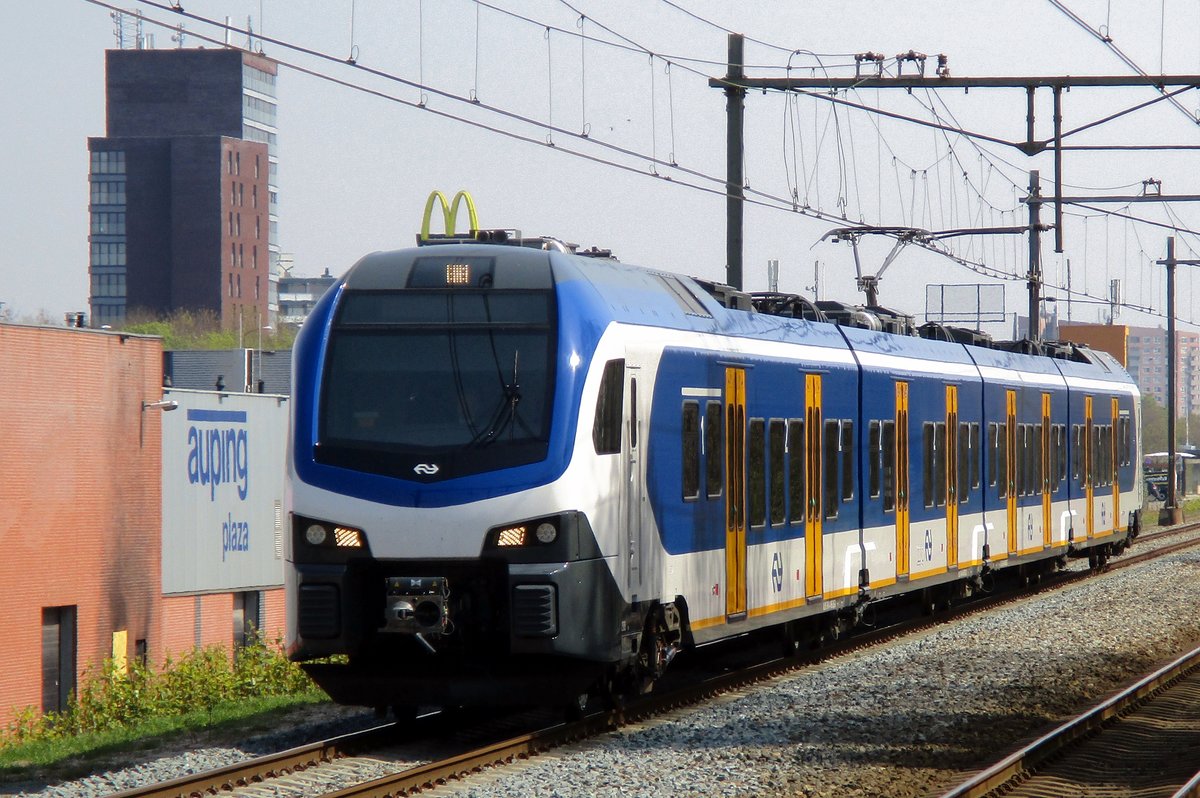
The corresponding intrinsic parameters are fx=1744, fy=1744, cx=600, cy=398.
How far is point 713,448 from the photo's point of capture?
14.2m

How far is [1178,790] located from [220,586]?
21.7 meters

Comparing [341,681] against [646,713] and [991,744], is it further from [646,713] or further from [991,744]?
[991,744]

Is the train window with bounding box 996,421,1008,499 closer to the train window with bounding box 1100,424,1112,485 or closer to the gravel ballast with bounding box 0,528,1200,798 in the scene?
the gravel ballast with bounding box 0,528,1200,798

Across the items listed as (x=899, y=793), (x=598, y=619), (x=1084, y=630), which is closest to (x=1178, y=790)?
(x=899, y=793)

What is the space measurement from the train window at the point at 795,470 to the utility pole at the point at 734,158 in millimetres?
3974

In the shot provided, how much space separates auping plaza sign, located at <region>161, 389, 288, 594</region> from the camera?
28609mm

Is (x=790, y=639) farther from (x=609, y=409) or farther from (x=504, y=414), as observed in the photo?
(x=504, y=414)

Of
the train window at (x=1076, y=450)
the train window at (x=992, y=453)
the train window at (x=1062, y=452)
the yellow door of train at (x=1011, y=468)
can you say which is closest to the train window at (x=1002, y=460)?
the yellow door of train at (x=1011, y=468)

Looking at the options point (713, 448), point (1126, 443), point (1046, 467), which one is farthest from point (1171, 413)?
point (713, 448)

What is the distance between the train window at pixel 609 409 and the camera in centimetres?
1198

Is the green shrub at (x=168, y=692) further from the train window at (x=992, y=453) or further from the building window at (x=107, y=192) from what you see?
the building window at (x=107, y=192)

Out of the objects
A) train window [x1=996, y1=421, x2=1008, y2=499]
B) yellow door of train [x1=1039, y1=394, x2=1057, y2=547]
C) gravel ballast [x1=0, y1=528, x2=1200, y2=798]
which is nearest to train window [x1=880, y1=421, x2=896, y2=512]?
gravel ballast [x1=0, y1=528, x2=1200, y2=798]

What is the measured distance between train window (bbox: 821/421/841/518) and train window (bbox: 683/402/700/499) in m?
3.44

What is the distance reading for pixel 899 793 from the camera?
10.3 meters
